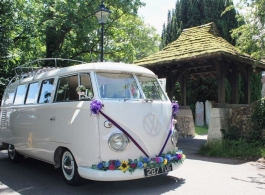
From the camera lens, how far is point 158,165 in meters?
5.64

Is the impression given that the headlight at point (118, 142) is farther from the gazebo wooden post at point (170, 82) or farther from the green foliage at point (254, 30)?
the gazebo wooden post at point (170, 82)

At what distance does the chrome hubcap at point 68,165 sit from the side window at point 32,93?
1.99 metres

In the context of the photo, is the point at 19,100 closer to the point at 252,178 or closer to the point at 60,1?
the point at 252,178

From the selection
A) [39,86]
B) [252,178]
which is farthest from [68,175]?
[252,178]

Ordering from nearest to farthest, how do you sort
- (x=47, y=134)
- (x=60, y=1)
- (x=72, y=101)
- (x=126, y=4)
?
(x=72, y=101) → (x=47, y=134) → (x=60, y=1) → (x=126, y=4)

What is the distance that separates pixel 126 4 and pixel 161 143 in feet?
49.7

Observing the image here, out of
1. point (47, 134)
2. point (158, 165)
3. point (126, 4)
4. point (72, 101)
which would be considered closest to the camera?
point (158, 165)

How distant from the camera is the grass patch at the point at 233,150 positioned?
29.5ft

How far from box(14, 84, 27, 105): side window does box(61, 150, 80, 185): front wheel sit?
2.61 meters

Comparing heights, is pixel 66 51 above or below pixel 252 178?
above

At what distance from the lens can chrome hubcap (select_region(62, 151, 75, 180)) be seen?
19.3 ft

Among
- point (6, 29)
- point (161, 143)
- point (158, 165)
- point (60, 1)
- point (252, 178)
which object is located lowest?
point (252, 178)

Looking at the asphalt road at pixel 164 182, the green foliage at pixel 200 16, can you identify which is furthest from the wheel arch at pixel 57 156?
the green foliage at pixel 200 16

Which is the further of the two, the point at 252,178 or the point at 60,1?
the point at 60,1
